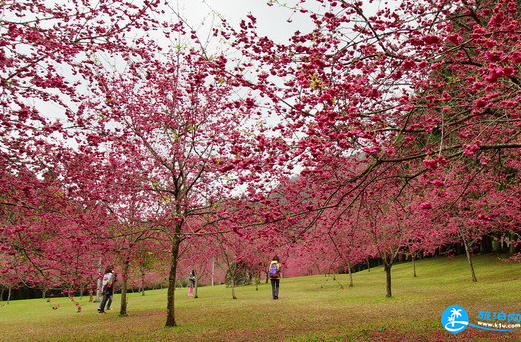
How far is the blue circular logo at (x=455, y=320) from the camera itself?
655 centimetres

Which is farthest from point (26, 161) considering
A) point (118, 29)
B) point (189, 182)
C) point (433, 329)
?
point (433, 329)

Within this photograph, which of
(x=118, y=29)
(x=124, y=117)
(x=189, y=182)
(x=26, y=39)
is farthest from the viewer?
(x=189, y=182)

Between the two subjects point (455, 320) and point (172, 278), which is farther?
point (172, 278)

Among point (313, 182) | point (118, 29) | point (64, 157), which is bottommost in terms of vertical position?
point (313, 182)

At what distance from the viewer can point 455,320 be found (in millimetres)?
6938

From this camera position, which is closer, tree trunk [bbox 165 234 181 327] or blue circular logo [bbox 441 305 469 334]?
blue circular logo [bbox 441 305 469 334]

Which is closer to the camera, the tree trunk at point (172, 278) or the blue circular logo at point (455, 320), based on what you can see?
the blue circular logo at point (455, 320)

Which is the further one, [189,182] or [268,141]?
[189,182]

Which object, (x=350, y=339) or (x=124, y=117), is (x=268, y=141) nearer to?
(x=350, y=339)

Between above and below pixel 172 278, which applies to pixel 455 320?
below

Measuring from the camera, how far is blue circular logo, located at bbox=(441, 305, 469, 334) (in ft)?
21.5

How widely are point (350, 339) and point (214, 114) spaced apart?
7.28 metres

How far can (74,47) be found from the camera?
590 centimetres

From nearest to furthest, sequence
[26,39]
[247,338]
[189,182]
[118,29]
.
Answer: [26,39] < [118,29] < [247,338] < [189,182]
